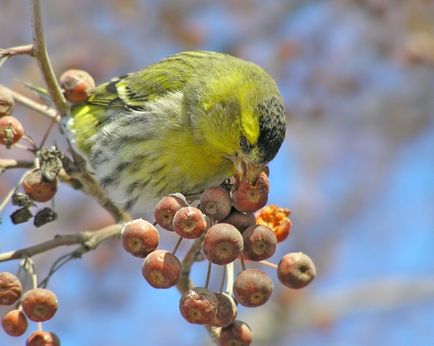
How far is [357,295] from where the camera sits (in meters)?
7.11

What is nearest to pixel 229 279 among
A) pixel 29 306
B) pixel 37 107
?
pixel 29 306

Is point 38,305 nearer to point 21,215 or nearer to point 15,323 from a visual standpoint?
point 15,323

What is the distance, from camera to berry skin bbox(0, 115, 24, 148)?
370cm

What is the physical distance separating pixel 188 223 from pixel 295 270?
20.7 inches

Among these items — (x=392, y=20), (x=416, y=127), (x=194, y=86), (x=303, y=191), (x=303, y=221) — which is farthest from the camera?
(x=303, y=191)

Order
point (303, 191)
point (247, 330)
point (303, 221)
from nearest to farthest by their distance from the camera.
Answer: point (247, 330)
point (303, 221)
point (303, 191)

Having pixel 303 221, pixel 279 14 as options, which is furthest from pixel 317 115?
pixel 303 221

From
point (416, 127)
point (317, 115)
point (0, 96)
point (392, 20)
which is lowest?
point (0, 96)

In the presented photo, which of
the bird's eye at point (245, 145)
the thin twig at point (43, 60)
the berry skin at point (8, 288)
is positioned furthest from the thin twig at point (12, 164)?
the bird's eye at point (245, 145)

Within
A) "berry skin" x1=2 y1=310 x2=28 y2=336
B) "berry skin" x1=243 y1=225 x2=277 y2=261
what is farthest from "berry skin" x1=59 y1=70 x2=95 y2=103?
"berry skin" x1=243 y1=225 x2=277 y2=261

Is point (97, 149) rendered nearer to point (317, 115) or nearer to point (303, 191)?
point (317, 115)

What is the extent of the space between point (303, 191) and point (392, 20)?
319 cm

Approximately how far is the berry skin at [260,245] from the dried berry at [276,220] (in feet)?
0.98

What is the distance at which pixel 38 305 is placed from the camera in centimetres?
317
